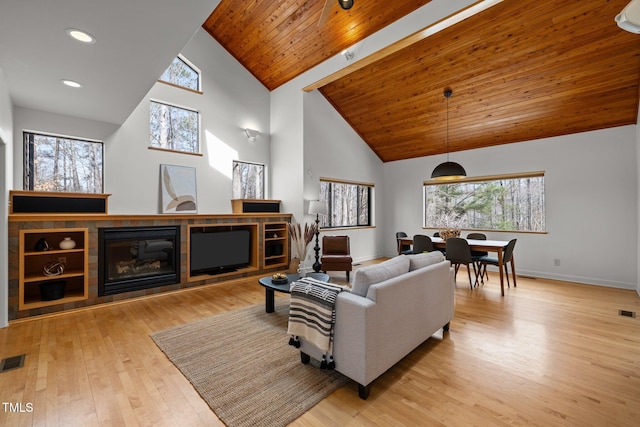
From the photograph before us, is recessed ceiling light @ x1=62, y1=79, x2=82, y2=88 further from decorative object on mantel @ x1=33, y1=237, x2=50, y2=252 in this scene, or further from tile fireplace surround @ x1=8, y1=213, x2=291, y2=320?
decorative object on mantel @ x1=33, y1=237, x2=50, y2=252

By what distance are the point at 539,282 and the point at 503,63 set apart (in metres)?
3.75

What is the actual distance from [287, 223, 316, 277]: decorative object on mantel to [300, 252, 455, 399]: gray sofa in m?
2.98

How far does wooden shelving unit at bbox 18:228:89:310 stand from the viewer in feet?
11.0

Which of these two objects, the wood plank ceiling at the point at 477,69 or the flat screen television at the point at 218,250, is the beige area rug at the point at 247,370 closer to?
the flat screen television at the point at 218,250

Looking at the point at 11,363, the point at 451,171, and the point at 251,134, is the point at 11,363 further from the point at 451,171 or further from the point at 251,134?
the point at 451,171

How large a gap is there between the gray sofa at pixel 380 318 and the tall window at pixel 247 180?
4.24 m

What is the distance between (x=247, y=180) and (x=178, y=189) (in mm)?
1484

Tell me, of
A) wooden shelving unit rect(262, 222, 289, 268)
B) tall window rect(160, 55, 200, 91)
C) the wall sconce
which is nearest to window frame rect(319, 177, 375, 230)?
wooden shelving unit rect(262, 222, 289, 268)

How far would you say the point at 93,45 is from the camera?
7.54ft

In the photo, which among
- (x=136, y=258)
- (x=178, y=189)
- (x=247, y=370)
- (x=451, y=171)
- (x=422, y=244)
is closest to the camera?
(x=247, y=370)

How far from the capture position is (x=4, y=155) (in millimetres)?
3055

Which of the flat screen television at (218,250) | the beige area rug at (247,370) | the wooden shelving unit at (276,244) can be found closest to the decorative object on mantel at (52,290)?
the flat screen television at (218,250)

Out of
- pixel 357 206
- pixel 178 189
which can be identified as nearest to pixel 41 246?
pixel 178 189

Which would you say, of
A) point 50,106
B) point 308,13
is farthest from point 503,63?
point 50,106
